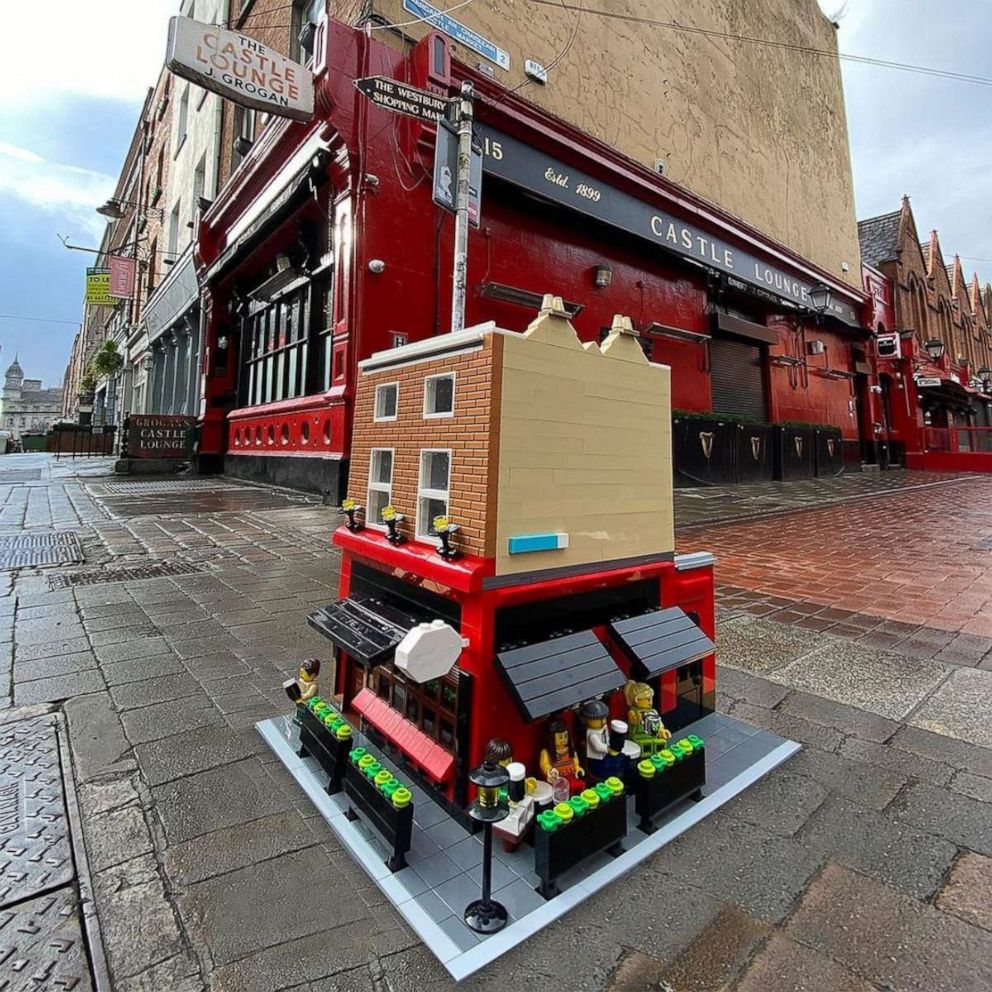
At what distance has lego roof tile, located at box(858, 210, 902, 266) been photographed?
23.7 meters

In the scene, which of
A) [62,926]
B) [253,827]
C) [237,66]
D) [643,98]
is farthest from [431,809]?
[643,98]

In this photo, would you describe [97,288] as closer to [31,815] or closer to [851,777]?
[31,815]

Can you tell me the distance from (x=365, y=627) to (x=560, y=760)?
0.80 meters

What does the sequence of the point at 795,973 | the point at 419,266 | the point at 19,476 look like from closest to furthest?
the point at 795,973 → the point at 419,266 → the point at 19,476

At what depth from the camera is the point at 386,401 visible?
2.34 m

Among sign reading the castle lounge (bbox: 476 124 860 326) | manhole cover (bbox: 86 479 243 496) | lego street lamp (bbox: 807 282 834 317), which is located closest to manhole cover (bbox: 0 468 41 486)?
manhole cover (bbox: 86 479 243 496)

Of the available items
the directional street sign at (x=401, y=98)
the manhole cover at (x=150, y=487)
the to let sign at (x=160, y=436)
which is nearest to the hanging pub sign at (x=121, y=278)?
the to let sign at (x=160, y=436)

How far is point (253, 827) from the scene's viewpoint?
1.67 meters

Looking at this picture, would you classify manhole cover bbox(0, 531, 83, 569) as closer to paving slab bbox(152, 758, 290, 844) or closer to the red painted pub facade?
the red painted pub facade

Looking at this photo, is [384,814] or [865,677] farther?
[865,677]

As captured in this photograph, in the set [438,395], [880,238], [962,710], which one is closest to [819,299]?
[880,238]

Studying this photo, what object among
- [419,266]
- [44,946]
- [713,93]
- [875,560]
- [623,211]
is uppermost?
[713,93]

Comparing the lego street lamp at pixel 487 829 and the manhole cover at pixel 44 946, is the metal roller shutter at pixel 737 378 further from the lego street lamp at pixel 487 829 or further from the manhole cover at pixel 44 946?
the manhole cover at pixel 44 946

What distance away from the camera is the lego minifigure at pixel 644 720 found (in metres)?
1.93
